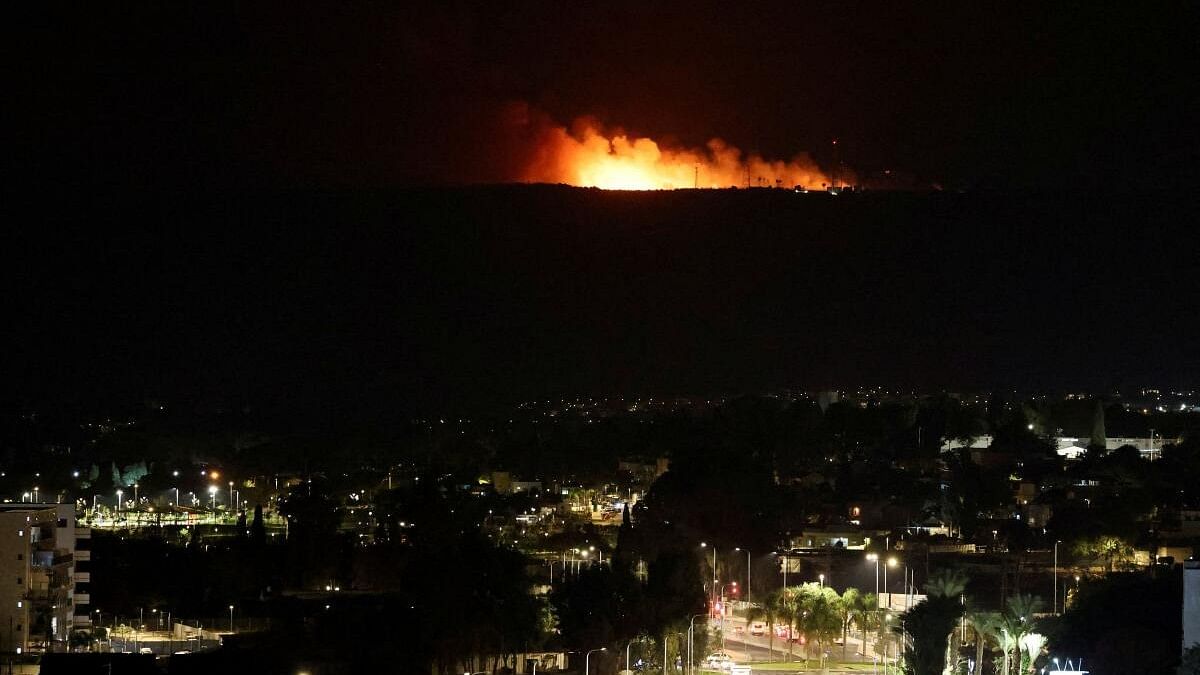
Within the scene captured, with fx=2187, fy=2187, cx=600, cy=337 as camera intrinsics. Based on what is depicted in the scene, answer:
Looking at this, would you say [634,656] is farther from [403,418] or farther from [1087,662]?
[403,418]

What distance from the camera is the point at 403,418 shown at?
12444 cm

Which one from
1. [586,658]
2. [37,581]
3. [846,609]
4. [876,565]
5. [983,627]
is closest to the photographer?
[983,627]

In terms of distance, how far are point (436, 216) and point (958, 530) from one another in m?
115

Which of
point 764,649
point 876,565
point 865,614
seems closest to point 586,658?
point 764,649

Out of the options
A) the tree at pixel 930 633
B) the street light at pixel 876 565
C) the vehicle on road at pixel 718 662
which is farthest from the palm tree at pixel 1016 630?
the street light at pixel 876 565

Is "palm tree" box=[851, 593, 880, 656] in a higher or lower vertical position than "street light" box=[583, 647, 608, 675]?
higher

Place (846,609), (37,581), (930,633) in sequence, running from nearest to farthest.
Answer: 1. (930,633)
2. (37,581)
3. (846,609)

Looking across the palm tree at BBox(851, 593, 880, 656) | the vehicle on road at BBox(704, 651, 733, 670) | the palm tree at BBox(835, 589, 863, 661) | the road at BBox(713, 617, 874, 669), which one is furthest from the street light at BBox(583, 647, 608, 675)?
the palm tree at BBox(851, 593, 880, 656)

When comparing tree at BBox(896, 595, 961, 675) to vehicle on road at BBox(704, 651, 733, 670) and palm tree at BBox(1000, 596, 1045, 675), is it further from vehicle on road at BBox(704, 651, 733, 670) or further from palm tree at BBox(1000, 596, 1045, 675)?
vehicle on road at BBox(704, 651, 733, 670)

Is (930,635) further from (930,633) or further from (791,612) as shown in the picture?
(791,612)

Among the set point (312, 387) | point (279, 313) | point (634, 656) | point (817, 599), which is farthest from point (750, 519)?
point (279, 313)

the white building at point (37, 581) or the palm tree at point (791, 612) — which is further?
the palm tree at point (791, 612)

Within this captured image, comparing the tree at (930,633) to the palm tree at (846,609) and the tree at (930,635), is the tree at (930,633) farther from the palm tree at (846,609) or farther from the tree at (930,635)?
the palm tree at (846,609)

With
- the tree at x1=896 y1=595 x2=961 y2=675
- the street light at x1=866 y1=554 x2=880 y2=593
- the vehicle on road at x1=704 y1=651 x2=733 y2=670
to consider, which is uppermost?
the street light at x1=866 y1=554 x2=880 y2=593
